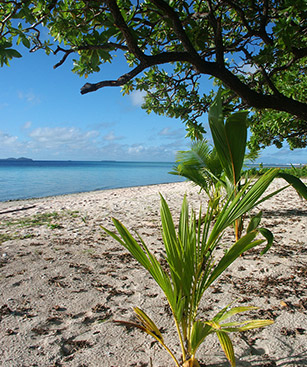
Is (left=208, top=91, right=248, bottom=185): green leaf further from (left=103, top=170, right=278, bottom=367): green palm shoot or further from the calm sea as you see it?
the calm sea

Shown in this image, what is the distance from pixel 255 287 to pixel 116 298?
135 centimetres

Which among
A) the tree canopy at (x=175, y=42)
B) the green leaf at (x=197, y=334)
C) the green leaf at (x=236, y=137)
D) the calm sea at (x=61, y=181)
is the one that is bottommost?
the calm sea at (x=61, y=181)

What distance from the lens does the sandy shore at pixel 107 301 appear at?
1673mm

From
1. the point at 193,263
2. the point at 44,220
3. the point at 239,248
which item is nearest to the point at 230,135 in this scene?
the point at 239,248

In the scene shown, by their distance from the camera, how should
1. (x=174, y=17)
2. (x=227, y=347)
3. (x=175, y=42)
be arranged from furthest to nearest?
(x=175, y=42) < (x=174, y=17) < (x=227, y=347)

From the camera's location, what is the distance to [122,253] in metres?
3.56

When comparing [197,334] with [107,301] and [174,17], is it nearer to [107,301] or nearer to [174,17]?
[107,301]

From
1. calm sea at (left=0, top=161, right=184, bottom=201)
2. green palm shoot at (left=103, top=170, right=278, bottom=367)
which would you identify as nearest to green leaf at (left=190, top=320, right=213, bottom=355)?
green palm shoot at (left=103, top=170, right=278, bottom=367)

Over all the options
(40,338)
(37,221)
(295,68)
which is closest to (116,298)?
(40,338)

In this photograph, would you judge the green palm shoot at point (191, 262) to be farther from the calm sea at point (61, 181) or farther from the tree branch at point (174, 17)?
the calm sea at point (61, 181)

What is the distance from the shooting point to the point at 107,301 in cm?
233

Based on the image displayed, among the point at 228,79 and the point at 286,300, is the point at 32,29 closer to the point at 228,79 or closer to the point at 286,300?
the point at 228,79

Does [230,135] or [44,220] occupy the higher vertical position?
[230,135]

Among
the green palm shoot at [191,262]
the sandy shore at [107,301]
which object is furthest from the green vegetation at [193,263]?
the sandy shore at [107,301]
